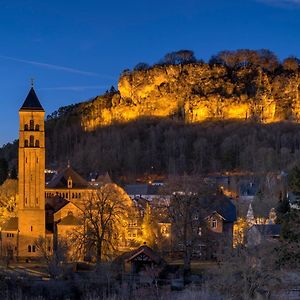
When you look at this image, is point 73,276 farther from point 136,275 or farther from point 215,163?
point 215,163

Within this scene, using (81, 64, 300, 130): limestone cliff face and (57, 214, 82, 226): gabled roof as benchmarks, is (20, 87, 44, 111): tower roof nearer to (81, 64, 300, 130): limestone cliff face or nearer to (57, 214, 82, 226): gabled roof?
(57, 214, 82, 226): gabled roof

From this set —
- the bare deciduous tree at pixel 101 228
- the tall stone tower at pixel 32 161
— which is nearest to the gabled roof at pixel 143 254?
the bare deciduous tree at pixel 101 228

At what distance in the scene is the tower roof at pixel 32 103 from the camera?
60375mm

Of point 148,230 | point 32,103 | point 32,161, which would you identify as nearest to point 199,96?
point 32,103

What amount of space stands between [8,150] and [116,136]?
83.1ft

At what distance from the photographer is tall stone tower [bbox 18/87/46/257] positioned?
58594 mm

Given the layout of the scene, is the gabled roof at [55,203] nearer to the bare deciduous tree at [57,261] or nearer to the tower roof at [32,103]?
the tower roof at [32,103]

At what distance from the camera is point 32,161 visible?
60.5 meters

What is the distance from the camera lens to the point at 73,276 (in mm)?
41750

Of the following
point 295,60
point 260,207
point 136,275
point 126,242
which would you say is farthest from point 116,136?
point 136,275

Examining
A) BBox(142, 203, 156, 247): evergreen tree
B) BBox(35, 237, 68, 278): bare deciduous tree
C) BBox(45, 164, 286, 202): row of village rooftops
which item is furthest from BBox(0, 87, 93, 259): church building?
BBox(35, 237, 68, 278): bare deciduous tree

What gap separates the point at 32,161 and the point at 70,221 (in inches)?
284

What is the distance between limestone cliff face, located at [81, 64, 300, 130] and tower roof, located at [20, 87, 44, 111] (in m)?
76.9

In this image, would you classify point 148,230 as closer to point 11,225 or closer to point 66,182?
point 11,225
